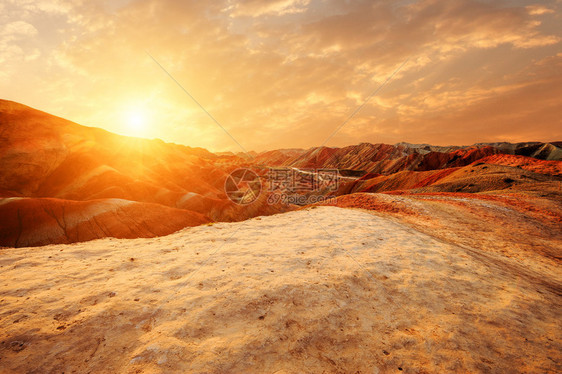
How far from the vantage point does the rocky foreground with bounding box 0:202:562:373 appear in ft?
11.5

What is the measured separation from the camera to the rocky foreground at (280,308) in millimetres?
3490

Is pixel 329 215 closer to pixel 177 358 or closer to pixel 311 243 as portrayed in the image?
pixel 311 243

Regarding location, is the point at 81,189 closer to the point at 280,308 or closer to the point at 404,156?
the point at 280,308

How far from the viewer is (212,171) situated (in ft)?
243

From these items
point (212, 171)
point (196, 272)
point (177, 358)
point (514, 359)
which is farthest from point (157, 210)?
point (212, 171)

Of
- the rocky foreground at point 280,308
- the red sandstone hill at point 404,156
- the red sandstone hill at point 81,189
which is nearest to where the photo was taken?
the rocky foreground at point 280,308

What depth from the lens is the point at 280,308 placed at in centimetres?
472

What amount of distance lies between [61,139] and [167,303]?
55.2 meters

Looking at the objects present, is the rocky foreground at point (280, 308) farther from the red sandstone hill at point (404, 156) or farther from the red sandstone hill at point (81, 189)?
the red sandstone hill at point (404, 156)

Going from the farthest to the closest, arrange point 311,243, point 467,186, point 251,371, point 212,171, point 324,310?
point 212,171
point 467,186
point 311,243
point 324,310
point 251,371

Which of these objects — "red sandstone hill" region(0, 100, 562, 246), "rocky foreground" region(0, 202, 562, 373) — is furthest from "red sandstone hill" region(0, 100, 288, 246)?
"rocky foreground" region(0, 202, 562, 373)

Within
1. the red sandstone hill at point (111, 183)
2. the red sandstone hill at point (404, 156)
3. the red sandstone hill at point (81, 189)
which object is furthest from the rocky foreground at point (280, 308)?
the red sandstone hill at point (404, 156)

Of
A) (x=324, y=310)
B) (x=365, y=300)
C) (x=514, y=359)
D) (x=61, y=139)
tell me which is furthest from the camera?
(x=61, y=139)

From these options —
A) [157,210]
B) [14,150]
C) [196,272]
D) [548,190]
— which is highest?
[14,150]
